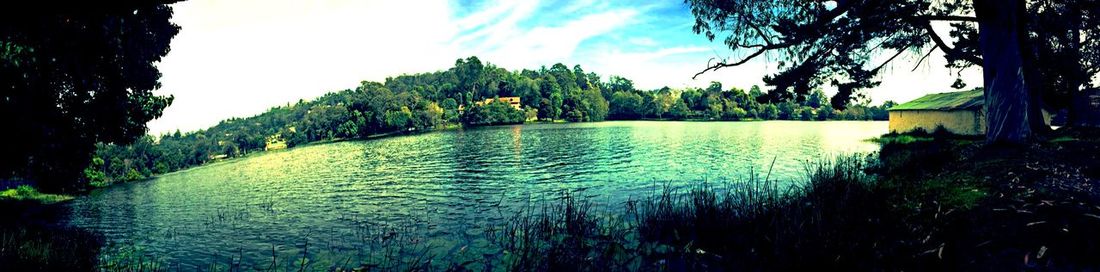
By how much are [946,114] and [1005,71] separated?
2903 cm

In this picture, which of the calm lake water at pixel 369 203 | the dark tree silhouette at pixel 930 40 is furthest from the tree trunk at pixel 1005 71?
the calm lake water at pixel 369 203

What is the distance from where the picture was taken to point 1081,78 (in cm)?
2230

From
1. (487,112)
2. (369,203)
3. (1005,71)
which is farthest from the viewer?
(487,112)

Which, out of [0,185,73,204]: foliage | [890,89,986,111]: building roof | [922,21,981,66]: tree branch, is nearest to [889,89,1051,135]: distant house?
[890,89,986,111]: building roof

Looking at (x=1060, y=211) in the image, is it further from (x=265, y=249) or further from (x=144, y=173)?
(x=144, y=173)

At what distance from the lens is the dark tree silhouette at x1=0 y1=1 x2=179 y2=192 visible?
1502 centimetres

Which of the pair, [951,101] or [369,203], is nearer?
[369,203]

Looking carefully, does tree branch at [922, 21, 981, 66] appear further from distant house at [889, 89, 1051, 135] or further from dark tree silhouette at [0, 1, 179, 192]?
dark tree silhouette at [0, 1, 179, 192]

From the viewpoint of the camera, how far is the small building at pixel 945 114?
1377 inches

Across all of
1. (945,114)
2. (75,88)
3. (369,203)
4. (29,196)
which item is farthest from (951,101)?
(29,196)

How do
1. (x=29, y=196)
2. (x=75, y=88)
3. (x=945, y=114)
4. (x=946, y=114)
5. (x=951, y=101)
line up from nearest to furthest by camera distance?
(x=75, y=88) → (x=29, y=196) → (x=946, y=114) → (x=945, y=114) → (x=951, y=101)

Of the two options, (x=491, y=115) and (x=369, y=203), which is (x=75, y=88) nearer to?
(x=369, y=203)

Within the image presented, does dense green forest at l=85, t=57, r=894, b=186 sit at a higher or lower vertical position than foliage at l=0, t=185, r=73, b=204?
higher

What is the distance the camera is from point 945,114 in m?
37.5
